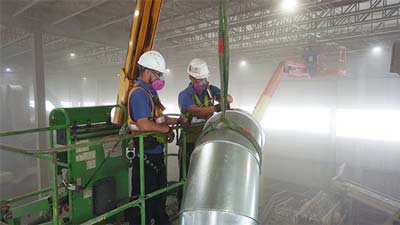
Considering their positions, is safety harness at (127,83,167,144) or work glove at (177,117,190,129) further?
work glove at (177,117,190,129)

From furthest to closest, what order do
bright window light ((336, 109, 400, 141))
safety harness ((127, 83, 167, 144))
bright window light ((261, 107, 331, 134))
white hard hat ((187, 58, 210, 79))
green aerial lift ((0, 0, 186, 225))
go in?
bright window light ((261, 107, 331, 134))
bright window light ((336, 109, 400, 141))
white hard hat ((187, 58, 210, 79))
safety harness ((127, 83, 167, 144))
green aerial lift ((0, 0, 186, 225))

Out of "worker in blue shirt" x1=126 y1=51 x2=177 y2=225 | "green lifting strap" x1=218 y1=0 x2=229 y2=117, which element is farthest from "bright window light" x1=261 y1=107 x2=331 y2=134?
"green lifting strap" x1=218 y1=0 x2=229 y2=117

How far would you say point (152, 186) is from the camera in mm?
3309

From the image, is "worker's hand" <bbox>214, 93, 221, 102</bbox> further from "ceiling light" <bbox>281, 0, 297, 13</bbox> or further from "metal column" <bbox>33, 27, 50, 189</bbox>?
"metal column" <bbox>33, 27, 50, 189</bbox>

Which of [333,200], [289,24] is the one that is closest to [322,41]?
[289,24]

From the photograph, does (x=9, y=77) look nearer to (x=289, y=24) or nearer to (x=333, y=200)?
(x=289, y=24)

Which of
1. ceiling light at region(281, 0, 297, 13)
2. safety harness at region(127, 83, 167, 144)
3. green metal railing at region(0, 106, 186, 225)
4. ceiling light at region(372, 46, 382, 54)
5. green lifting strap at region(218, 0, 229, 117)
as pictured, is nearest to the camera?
green lifting strap at region(218, 0, 229, 117)

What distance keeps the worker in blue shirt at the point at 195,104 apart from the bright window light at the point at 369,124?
1113 cm

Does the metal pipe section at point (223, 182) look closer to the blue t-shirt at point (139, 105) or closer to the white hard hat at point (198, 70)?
the blue t-shirt at point (139, 105)

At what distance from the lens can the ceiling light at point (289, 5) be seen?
7.22 meters

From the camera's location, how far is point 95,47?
50.4ft

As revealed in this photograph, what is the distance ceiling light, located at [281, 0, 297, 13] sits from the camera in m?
7.22

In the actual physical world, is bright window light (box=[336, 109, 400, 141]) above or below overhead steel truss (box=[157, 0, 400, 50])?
below

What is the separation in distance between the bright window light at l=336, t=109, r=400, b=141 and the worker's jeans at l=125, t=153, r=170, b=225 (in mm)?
12183
